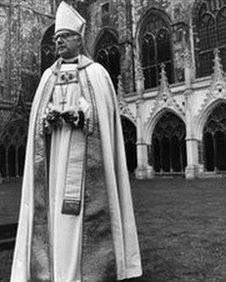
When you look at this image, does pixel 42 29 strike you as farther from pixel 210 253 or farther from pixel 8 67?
pixel 210 253

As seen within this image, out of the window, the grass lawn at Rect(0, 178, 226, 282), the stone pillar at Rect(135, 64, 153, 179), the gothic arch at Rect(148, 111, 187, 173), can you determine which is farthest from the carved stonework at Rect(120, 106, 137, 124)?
the grass lawn at Rect(0, 178, 226, 282)

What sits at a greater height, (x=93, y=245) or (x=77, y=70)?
(x=77, y=70)

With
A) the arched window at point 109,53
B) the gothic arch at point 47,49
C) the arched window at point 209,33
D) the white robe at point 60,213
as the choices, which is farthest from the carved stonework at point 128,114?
the white robe at point 60,213

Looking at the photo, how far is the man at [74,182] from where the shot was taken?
284 centimetres

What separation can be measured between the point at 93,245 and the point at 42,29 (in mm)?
23485

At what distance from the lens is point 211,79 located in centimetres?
1773

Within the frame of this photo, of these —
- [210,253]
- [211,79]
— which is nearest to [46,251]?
[210,253]

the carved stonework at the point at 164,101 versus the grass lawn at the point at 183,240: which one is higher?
the carved stonework at the point at 164,101

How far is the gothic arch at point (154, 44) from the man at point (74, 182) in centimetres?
1939

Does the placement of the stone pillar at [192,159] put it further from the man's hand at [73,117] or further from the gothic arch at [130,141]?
the man's hand at [73,117]

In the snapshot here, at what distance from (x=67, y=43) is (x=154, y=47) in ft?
67.3

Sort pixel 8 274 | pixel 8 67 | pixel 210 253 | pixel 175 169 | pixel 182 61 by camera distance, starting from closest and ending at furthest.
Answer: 1. pixel 8 274
2. pixel 210 253
3. pixel 175 169
4. pixel 182 61
5. pixel 8 67

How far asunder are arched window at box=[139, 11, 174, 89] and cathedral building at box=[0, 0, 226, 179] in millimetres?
59

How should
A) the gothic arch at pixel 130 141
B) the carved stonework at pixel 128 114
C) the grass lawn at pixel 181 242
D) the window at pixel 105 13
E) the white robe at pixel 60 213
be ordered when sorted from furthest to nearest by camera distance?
the window at pixel 105 13
the gothic arch at pixel 130 141
the carved stonework at pixel 128 114
the grass lawn at pixel 181 242
the white robe at pixel 60 213
